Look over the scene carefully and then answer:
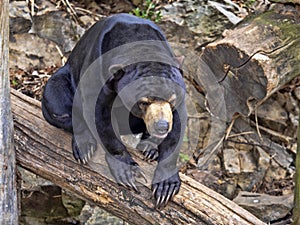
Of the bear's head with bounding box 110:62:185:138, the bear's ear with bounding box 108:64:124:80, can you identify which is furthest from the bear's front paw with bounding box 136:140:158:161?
the bear's ear with bounding box 108:64:124:80

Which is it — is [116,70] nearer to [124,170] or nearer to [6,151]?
[124,170]

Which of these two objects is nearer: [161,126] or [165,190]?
[161,126]

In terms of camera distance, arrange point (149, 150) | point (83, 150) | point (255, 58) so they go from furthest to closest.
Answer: point (255, 58) → point (149, 150) → point (83, 150)

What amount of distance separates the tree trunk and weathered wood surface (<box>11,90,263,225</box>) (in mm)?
1242

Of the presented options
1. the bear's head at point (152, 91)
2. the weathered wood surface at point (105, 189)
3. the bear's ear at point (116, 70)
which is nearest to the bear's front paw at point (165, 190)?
the weathered wood surface at point (105, 189)

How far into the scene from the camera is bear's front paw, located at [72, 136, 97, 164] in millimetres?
3100

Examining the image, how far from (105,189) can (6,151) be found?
0.58 meters

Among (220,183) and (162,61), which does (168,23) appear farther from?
(162,61)

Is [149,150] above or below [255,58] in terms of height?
below

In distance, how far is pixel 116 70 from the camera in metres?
2.78

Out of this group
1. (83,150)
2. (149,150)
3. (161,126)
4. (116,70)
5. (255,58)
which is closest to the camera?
(161,126)

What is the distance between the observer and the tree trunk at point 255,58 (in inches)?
155

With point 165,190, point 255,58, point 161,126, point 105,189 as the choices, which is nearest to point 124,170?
point 105,189

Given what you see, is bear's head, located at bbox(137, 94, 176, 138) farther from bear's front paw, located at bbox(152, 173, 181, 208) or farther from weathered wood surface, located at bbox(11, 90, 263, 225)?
weathered wood surface, located at bbox(11, 90, 263, 225)
